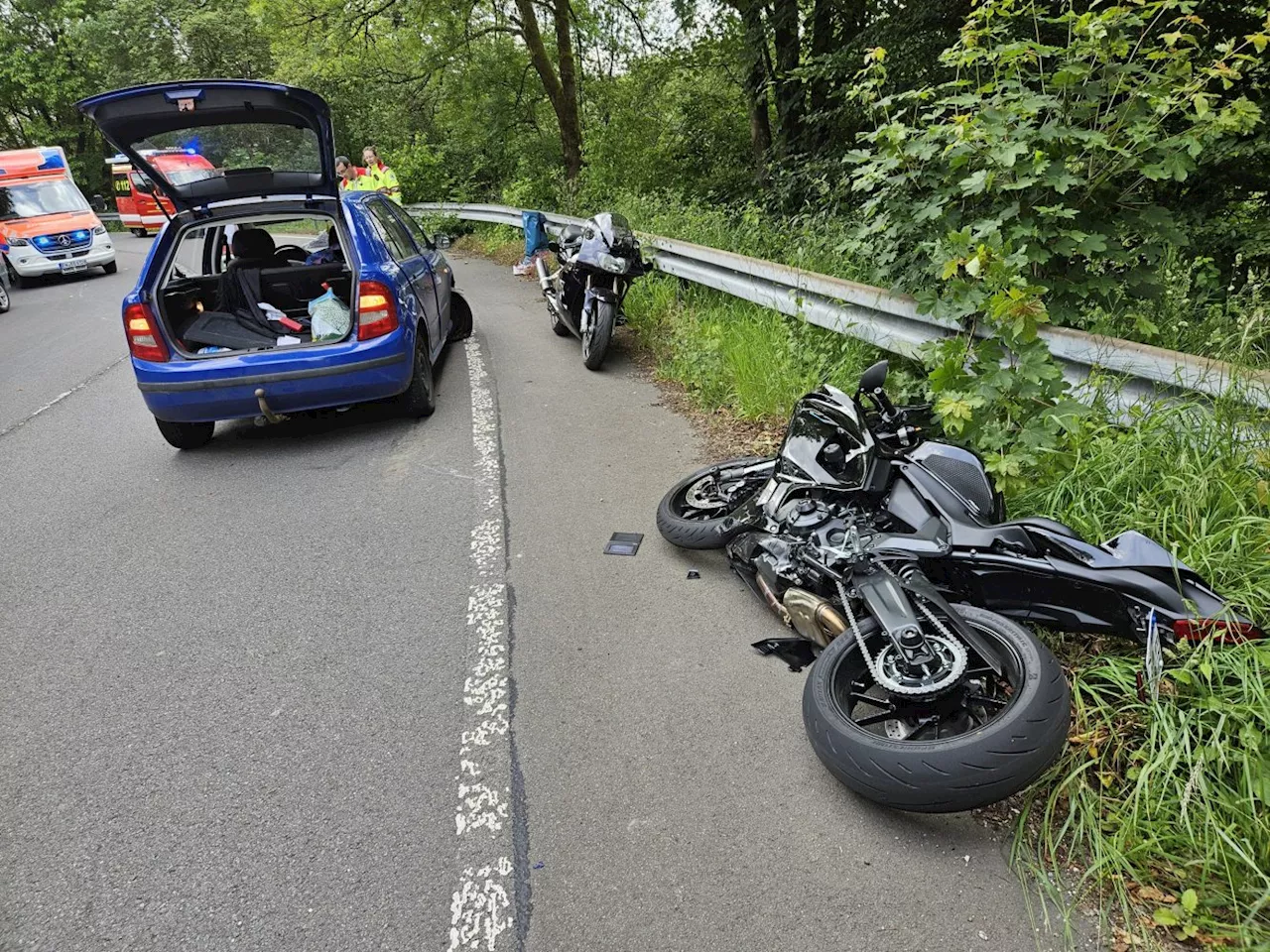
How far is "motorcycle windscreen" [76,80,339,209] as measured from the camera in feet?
16.8

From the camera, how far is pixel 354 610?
361 centimetres

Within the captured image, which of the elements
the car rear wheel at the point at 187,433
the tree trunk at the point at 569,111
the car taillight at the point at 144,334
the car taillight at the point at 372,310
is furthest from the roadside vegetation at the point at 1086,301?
the tree trunk at the point at 569,111

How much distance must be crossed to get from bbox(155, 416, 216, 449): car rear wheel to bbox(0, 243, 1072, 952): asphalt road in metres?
0.56

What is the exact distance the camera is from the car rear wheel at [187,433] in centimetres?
568

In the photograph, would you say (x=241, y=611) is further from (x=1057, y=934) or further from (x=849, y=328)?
(x=849, y=328)

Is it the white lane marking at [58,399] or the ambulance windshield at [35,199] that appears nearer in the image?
the white lane marking at [58,399]

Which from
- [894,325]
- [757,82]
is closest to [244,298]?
[894,325]

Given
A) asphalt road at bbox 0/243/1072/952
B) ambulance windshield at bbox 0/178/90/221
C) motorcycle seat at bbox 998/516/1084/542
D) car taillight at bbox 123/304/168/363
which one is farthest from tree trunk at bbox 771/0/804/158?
ambulance windshield at bbox 0/178/90/221

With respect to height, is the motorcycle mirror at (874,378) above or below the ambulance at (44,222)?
above

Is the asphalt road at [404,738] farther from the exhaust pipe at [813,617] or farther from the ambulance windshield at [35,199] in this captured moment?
the ambulance windshield at [35,199]

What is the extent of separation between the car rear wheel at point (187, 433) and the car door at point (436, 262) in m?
2.20

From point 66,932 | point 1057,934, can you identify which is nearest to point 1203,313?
point 1057,934

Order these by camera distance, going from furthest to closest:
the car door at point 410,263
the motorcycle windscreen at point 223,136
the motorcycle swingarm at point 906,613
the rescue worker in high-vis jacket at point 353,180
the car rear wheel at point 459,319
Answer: the rescue worker in high-vis jacket at point 353,180 → the car rear wheel at point 459,319 → the car door at point 410,263 → the motorcycle windscreen at point 223,136 → the motorcycle swingarm at point 906,613

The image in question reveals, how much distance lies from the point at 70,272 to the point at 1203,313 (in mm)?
21107
